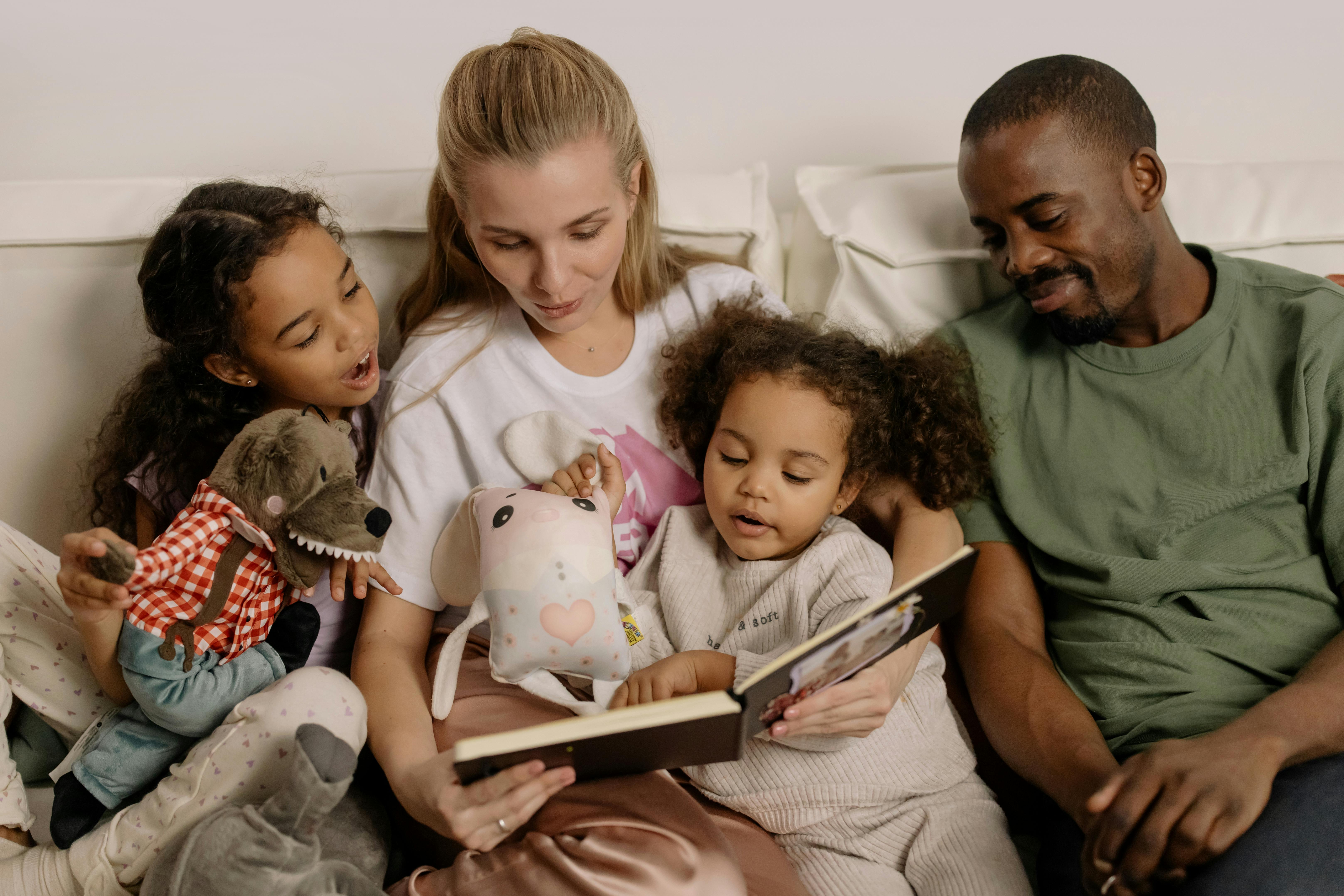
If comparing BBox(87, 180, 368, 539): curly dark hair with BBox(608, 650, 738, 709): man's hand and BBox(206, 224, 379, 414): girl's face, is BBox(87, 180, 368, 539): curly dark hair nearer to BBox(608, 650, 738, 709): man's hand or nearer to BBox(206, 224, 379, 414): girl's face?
BBox(206, 224, 379, 414): girl's face

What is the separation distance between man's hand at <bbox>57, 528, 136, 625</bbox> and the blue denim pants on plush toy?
0.29 ft

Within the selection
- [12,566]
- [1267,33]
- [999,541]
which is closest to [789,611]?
[999,541]

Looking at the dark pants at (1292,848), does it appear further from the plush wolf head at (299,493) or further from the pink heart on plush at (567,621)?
the plush wolf head at (299,493)

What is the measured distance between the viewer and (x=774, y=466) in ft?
4.90

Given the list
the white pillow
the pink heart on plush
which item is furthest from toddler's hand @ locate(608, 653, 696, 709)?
the white pillow

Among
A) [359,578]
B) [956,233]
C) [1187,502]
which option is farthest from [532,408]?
[1187,502]

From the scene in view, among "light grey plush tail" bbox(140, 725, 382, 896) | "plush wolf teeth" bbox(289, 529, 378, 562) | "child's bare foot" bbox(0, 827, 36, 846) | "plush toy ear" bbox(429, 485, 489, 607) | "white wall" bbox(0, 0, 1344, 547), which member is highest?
"white wall" bbox(0, 0, 1344, 547)

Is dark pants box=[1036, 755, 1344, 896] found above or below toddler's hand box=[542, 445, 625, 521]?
below

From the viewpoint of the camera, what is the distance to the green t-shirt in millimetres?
1427

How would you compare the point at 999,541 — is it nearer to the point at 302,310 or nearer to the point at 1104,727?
the point at 1104,727

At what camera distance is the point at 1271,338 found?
152 cm

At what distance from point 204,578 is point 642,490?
71cm

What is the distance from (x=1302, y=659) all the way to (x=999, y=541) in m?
0.47

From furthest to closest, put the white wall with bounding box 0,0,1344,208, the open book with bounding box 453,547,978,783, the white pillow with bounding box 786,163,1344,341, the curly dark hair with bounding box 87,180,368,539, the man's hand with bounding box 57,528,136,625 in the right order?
the white wall with bounding box 0,0,1344,208, the white pillow with bounding box 786,163,1344,341, the curly dark hair with bounding box 87,180,368,539, the man's hand with bounding box 57,528,136,625, the open book with bounding box 453,547,978,783
